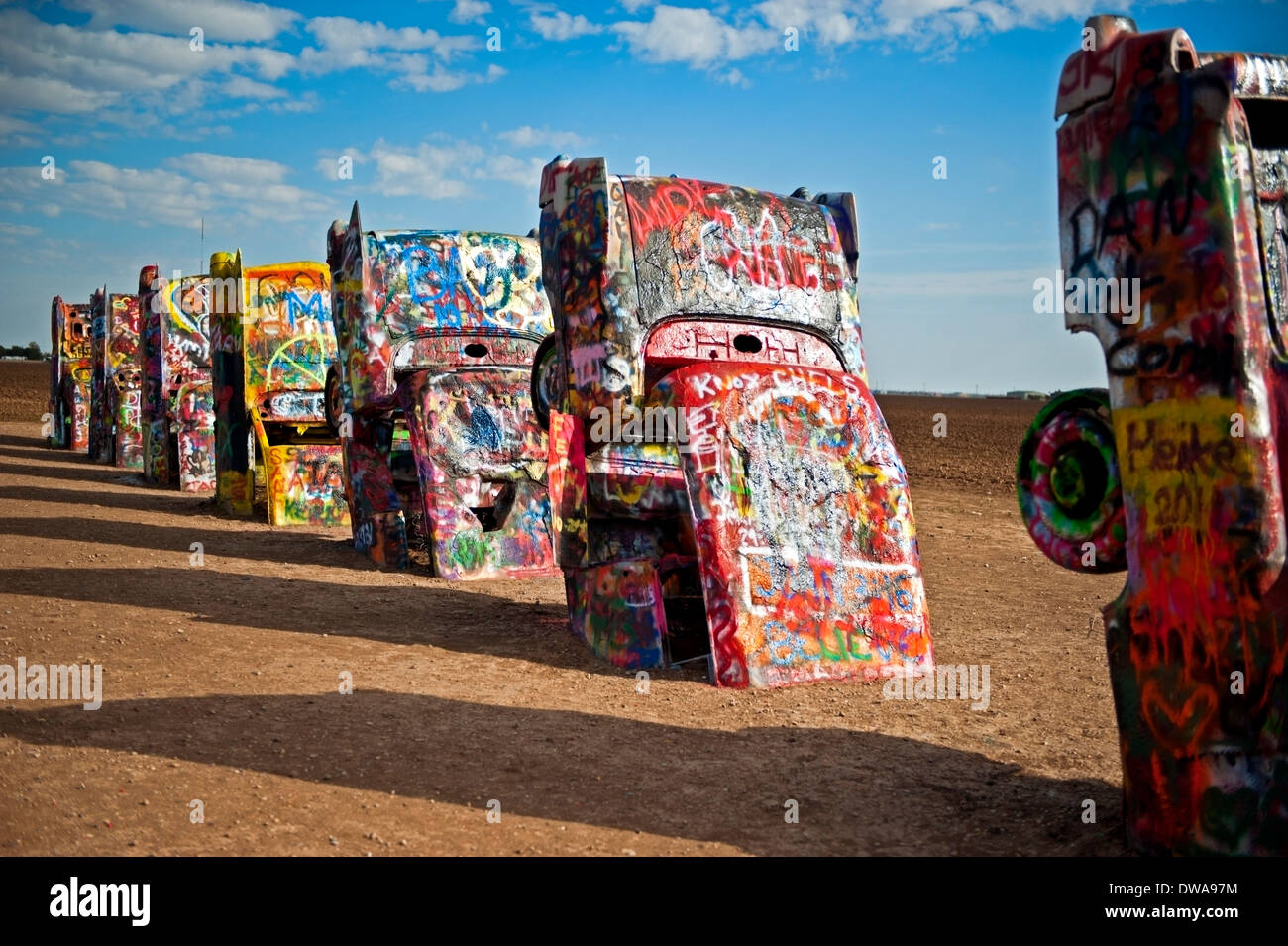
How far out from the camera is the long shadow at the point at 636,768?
15.1 feet

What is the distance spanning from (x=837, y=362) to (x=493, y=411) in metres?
3.55

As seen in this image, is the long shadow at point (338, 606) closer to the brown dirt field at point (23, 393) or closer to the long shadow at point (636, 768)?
the long shadow at point (636, 768)

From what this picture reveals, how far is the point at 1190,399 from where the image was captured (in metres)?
3.93

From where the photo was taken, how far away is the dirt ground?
→ 4.54 metres

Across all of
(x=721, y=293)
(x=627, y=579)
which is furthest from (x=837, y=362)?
(x=627, y=579)

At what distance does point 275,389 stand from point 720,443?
28.8 feet

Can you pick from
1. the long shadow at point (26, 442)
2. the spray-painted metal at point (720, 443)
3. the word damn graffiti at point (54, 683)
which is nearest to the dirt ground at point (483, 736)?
the word damn graffiti at point (54, 683)

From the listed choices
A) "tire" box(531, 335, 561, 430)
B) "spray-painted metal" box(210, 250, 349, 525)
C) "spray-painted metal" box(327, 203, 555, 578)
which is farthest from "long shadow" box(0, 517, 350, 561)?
"tire" box(531, 335, 561, 430)

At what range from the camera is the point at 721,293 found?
7.68 metres

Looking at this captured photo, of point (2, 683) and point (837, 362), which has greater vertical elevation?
point (837, 362)

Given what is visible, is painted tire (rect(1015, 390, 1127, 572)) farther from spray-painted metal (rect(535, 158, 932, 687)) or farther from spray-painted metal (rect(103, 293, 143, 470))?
spray-painted metal (rect(103, 293, 143, 470))

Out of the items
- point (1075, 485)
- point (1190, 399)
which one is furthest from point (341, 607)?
point (1190, 399)

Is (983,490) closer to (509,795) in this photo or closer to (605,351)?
(605,351)

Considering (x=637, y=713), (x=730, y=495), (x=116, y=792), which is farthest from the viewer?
(x=730, y=495)
